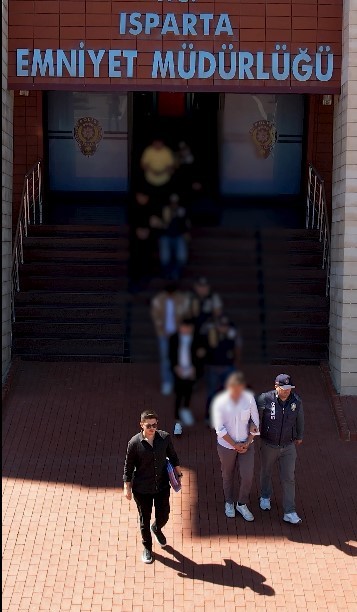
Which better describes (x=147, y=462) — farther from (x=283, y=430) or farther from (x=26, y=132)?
(x=26, y=132)

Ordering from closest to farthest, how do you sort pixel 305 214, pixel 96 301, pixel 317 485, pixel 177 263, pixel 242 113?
pixel 177 263, pixel 317 485, pixel 96 301, pixel 305 214, pixel 242 113

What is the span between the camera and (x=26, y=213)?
13.5 m

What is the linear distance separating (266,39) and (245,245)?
9.35ft

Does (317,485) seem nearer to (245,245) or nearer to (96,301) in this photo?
(245,245)

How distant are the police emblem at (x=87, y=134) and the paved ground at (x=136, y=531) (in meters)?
7.09

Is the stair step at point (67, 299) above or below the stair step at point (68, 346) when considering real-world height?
above

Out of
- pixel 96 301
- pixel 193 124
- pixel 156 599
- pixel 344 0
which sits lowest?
pixel 156 599

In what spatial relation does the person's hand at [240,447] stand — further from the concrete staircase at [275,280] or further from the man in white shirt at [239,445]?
the concrete staircase at [275,280]

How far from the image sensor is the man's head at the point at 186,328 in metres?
3.14

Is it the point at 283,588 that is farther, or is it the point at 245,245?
the point at 245,245

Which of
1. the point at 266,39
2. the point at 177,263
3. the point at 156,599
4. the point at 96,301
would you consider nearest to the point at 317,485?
the point at 156,599

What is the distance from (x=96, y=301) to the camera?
12.0 metres

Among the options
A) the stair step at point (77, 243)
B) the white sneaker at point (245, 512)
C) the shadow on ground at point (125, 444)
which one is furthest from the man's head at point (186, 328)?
the stair step at point (77, 243)

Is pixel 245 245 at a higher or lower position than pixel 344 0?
lower
